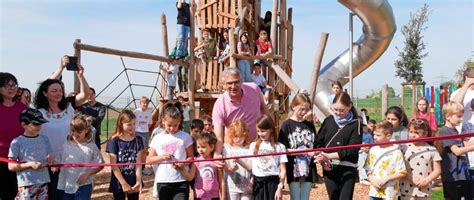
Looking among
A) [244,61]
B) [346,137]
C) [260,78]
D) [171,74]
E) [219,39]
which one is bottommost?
[346,137]

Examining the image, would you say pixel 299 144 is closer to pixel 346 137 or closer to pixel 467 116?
pixel 346 137

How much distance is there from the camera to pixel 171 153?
14.6 ft

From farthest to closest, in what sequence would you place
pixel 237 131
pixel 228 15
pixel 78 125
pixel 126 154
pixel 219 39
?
pixel 219 39 → pixel 228 15 → pixel 126 154 → pixel 78 125 → pixel 237 131

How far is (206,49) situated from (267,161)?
665cm

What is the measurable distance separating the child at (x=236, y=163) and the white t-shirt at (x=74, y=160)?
112 centimetres

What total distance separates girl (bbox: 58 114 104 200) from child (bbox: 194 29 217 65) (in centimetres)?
610

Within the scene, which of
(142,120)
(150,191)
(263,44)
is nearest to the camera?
(150,191)

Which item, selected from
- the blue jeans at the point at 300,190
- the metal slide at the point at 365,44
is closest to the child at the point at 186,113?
the blue jeans at the point at 300,190

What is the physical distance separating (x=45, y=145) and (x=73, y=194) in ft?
1.66

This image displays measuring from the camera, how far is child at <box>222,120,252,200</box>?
4.43 m

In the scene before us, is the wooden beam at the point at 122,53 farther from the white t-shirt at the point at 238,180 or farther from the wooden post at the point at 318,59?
the white t-shirt at the point at 238,180

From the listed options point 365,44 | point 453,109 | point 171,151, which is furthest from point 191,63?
point 365,44

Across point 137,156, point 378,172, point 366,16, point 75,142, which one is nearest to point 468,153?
point 378,172

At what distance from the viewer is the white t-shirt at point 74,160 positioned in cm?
448
